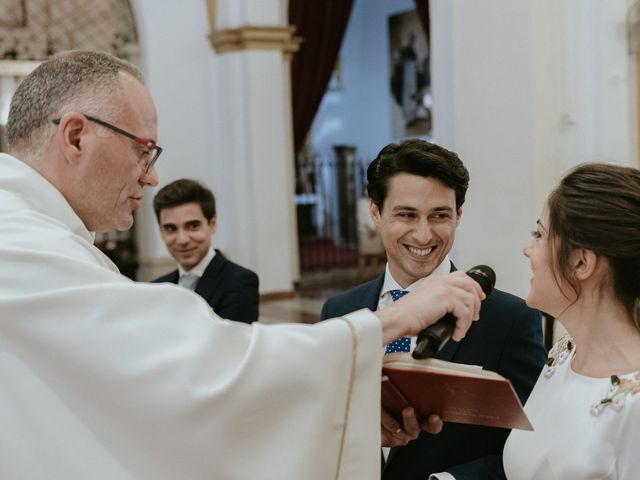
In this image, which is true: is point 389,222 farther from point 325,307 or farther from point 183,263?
point 183,263

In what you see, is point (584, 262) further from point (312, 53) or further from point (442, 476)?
point (312, 53)

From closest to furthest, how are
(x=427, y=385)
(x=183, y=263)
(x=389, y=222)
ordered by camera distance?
(x=427, y=385) < (x=389, y=222) < (x=183, y=263)

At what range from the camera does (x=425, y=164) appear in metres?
2.48

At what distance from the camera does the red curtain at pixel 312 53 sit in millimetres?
13172

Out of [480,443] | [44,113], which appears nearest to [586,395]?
[480,443]

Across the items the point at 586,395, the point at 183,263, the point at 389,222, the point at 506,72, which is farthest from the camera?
the point at 506,72

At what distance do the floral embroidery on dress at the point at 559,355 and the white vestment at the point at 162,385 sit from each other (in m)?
0.65

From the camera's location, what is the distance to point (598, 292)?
2.02 m

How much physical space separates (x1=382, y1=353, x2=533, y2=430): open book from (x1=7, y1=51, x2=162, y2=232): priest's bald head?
0.77 meters

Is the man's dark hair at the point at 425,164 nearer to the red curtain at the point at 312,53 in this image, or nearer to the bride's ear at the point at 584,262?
the bride's ear at the point at 584,262

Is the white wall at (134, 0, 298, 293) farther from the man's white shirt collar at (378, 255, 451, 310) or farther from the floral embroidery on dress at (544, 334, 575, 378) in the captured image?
the floral embroidery on dress at (544, 334, 575, 378)

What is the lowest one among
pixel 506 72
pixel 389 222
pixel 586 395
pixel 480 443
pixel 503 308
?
pixel 480 443

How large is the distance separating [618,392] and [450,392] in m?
0.42

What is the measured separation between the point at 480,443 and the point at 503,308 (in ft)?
1.20
